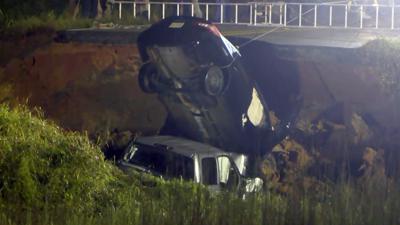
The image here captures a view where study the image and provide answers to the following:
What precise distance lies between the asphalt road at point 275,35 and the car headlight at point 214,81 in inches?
134

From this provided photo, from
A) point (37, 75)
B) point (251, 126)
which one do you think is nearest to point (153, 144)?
point (251, 126)

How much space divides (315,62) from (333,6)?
4.58 metres

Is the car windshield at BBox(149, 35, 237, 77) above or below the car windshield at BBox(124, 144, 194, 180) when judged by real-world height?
above

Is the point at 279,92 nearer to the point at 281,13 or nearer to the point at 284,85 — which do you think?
the point at 284,85

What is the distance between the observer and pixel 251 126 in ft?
62.4

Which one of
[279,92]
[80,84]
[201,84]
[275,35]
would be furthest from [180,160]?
[80,84]

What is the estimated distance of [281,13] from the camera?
26.6m

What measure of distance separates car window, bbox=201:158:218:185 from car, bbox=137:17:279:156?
2.43 metres

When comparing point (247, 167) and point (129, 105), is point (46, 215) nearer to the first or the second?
point (247, 167)

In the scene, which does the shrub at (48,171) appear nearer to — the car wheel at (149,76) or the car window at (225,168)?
the car window at (225,168)

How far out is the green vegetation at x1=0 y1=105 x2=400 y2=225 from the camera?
8133 mm

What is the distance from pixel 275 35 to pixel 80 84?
4.50 metres

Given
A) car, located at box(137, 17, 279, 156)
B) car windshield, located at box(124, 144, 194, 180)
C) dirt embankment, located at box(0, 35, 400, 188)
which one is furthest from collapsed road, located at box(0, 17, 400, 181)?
car windshield, located at box(124, 144, 194, 180)

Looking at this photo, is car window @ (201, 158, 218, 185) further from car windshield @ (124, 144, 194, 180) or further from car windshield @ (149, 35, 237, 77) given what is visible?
car windshield @ (149, 35, 237, 77)
